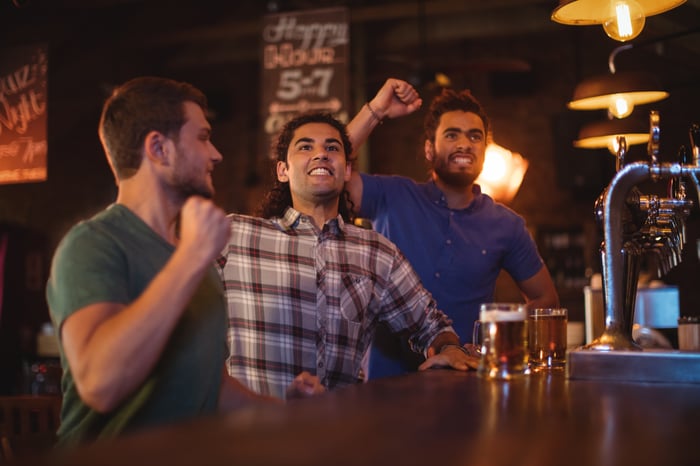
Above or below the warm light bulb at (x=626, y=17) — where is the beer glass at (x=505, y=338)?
below

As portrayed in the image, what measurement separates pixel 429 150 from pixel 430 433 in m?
2.56

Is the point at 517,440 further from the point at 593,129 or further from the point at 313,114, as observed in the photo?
the point at 593,129

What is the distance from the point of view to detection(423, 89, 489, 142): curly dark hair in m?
3.32

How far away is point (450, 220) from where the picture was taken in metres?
3.19

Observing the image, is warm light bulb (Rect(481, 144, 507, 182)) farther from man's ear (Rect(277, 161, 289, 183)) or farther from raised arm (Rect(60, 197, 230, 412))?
raised arm (Rect(60, 197, 230, 412))

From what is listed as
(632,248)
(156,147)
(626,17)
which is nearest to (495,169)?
(626,17)

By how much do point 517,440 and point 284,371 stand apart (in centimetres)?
142

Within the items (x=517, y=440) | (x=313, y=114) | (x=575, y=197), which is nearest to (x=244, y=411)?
(x=517, y=440)

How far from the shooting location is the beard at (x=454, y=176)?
318 centimetres

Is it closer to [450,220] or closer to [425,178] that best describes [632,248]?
[450,220]

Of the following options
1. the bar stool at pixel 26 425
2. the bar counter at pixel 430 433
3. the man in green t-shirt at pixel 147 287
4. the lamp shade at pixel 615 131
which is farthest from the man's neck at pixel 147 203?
the lamp shade at pixel 615 131

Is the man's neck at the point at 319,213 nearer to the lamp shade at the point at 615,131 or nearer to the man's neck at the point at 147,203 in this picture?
the man's neck at the point at 147,203

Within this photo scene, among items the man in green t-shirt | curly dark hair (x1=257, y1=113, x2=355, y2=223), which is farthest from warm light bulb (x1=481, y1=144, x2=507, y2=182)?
the man in green t-shirt

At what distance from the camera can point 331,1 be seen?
25.5 feet
